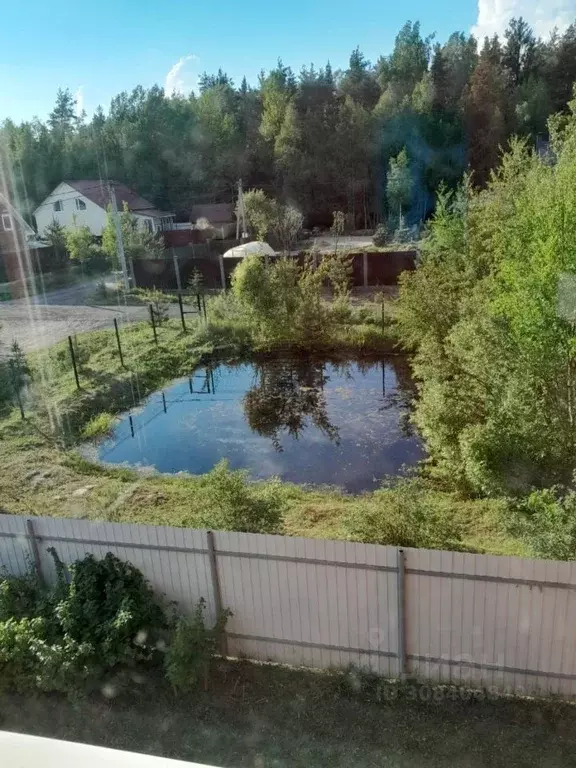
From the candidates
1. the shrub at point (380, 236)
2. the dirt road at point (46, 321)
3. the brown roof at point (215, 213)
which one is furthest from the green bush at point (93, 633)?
the shrub at point (380, 236)

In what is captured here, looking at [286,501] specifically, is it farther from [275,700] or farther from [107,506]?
[275,700]

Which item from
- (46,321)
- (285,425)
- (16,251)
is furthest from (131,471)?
(16,251)

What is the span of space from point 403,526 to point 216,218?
13.1 meters

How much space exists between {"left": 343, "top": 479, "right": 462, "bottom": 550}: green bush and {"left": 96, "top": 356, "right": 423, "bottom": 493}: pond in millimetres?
1766

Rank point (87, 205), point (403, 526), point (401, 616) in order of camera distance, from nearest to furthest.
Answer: point (401, 616), point (403, 526), point (87, 205)

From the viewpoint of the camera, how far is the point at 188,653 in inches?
107

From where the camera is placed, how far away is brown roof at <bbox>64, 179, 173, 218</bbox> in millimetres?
11128

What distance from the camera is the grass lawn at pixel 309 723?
7.96 ft

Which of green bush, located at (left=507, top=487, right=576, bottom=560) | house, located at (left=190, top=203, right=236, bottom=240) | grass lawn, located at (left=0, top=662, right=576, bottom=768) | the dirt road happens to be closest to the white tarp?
house, located at (left=190, top=203, right=236, bottom=240)

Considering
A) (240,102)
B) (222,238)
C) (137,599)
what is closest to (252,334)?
(222,238)

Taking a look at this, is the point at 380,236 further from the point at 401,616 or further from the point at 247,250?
the point at 401,616

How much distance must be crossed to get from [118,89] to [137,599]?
8.95 meters

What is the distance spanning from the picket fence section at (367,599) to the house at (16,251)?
8236 mm

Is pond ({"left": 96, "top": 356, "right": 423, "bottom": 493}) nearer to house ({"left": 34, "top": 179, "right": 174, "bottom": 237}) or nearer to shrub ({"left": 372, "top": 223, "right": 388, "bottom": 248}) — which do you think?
house ({"left": 34, "top": 179, "right": 174, "bottom": 237})
